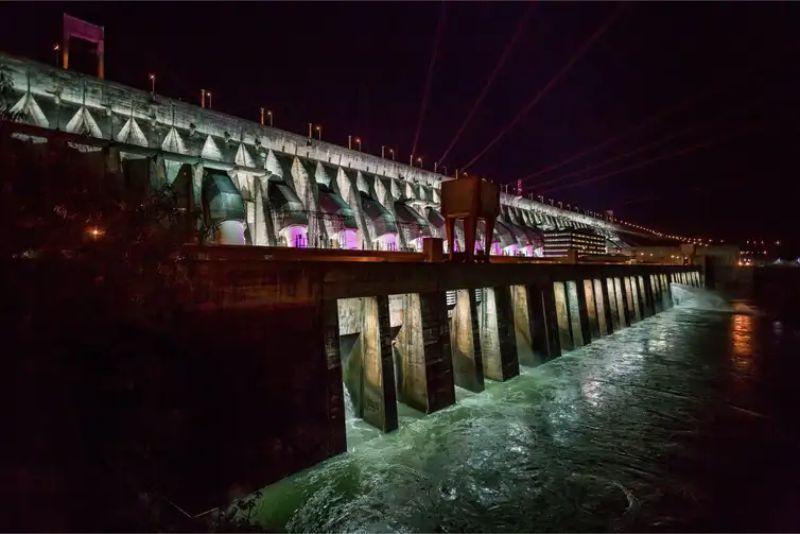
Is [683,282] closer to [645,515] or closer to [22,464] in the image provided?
[645,515]

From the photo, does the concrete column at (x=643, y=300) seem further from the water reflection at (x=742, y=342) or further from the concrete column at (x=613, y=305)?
the concrete column at (x=613, y=305)

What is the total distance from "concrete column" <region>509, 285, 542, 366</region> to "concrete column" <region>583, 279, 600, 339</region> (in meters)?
8.74

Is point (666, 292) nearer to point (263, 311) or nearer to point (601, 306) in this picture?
point (601, 306)

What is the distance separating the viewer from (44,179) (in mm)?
5941

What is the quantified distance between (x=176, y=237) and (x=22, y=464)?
385cm

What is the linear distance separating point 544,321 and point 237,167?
2375cm

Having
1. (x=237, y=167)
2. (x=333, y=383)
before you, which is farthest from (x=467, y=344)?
(x=237, y=167)

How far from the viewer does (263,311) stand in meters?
9.43

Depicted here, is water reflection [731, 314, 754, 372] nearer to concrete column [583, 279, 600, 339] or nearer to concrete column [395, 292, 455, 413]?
concrete column [583, 279, 600, 339]

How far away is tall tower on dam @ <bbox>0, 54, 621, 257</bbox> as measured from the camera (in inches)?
889

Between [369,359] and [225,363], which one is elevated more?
[225,363]

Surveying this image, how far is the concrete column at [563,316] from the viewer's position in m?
23.9

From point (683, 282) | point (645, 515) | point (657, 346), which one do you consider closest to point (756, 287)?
point (683, 282)

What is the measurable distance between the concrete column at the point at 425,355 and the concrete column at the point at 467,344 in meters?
2.04
